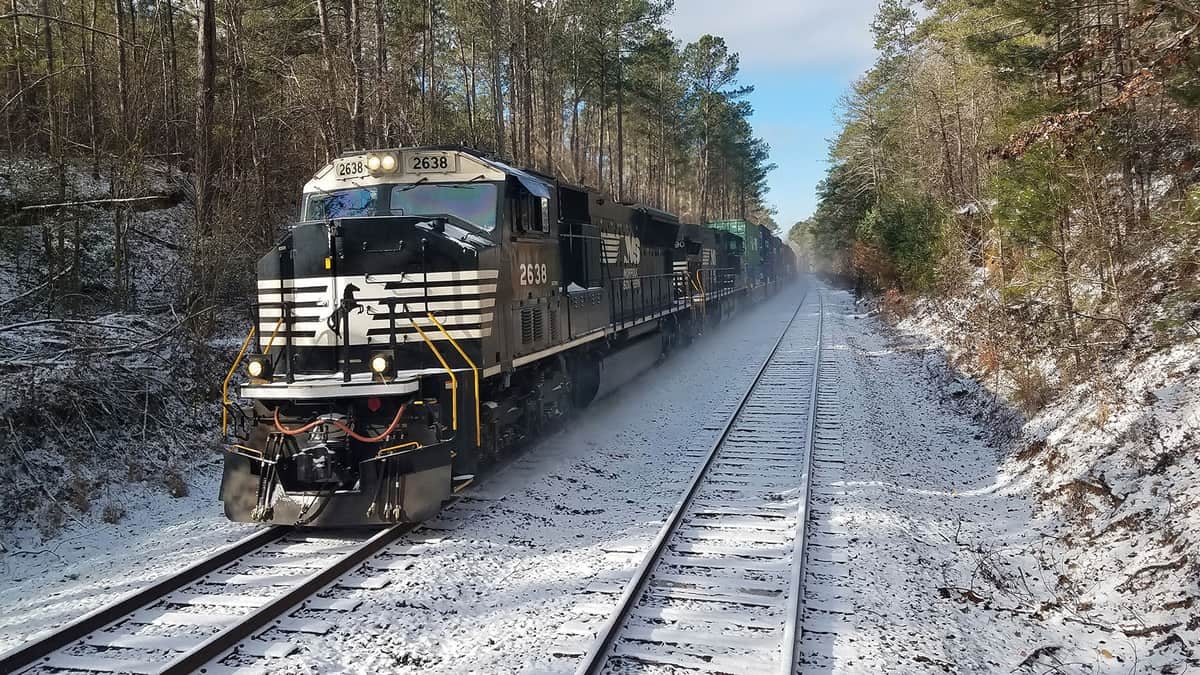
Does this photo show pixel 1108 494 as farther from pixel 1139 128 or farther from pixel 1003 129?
pixel 1003 129

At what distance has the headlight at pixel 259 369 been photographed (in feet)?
20.7

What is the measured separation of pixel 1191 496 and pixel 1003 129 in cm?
775

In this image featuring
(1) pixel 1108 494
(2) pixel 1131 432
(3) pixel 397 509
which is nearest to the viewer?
(3) pixel 397 509

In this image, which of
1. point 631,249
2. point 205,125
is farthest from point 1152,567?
point 205,125

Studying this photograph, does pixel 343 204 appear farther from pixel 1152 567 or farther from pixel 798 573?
pixel 1152 567

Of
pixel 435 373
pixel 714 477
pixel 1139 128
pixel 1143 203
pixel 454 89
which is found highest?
pixel 454 89

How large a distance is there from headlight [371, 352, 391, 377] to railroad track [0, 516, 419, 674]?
1.31m

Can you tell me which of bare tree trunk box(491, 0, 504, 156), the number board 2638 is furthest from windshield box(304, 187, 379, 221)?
bare tree trunk box(491, 0, 504, 156)

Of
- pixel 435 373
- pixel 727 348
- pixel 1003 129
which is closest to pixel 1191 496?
pixel 435 373

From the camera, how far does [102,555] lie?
6.07 m

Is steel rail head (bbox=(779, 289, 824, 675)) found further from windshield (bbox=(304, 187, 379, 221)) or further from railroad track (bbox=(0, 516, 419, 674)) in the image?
windshield (bbox=(304, 187, 379, 221))

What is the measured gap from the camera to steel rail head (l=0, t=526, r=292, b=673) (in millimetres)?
4148

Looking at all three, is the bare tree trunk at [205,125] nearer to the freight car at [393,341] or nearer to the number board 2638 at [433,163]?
the freight car at [393,341]

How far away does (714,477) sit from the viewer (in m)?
8.04
